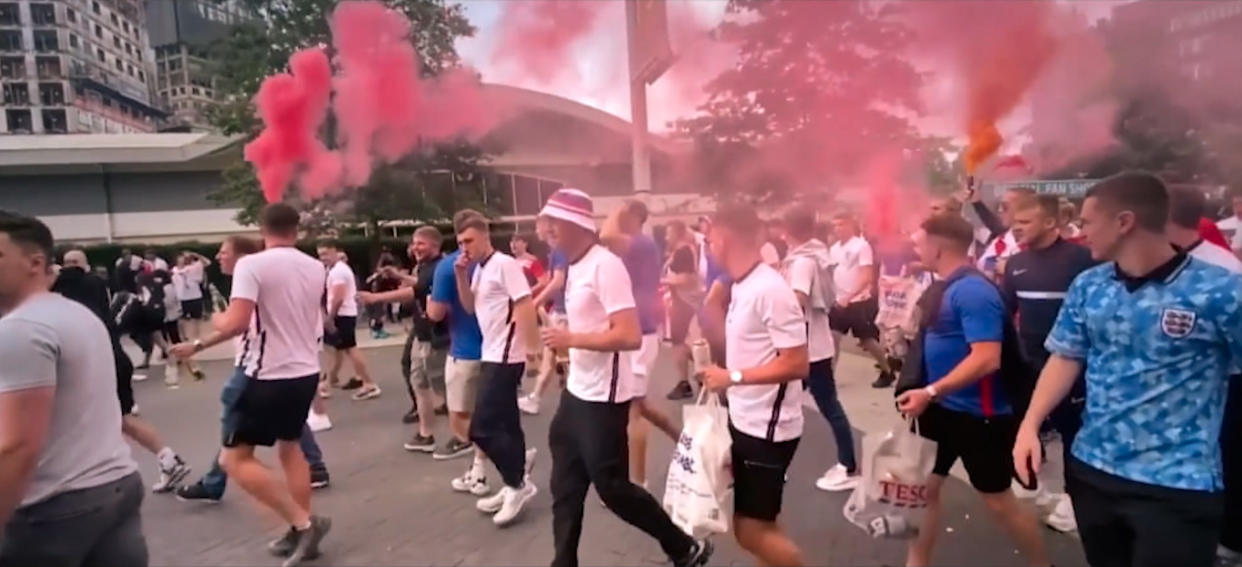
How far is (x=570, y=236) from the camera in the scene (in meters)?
3.70

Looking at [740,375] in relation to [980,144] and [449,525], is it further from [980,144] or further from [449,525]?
[980,144]

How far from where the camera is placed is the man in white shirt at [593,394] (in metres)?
3.54

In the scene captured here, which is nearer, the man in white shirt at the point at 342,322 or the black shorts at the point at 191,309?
the man in white shirt at the point at 342,322

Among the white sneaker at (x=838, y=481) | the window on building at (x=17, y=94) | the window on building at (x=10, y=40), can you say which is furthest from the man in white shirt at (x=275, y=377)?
the window on building at (x=17, y=94)

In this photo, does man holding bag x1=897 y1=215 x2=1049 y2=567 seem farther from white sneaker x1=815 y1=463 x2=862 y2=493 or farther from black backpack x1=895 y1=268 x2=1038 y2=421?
white sneaker x1=815 y1=463 x2=862 y2=493

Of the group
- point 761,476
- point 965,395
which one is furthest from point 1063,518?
point 761,476

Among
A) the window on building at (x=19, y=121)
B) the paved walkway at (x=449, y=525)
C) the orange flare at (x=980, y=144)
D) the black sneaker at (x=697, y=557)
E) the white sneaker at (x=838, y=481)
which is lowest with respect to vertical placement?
the paved walkway at (x=449, y=525)

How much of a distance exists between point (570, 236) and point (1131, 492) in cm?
232

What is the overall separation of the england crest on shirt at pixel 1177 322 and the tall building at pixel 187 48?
18135 millimetres

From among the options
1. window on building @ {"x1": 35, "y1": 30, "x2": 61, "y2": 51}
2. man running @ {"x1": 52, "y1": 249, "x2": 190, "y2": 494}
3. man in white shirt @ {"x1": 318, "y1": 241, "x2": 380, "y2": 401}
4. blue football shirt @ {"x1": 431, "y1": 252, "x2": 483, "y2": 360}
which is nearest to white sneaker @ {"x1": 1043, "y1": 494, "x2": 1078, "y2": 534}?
blue football shirt @ {"x1": 431, "y1": 252, "x2": 483, "y2": 360}

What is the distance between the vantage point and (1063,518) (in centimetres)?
430

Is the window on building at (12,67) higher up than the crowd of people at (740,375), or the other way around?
the window on building at (12,67)

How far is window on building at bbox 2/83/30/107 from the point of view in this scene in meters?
17.0

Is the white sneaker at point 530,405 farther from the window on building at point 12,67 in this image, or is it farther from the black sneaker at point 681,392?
the window on building at point 12,67
